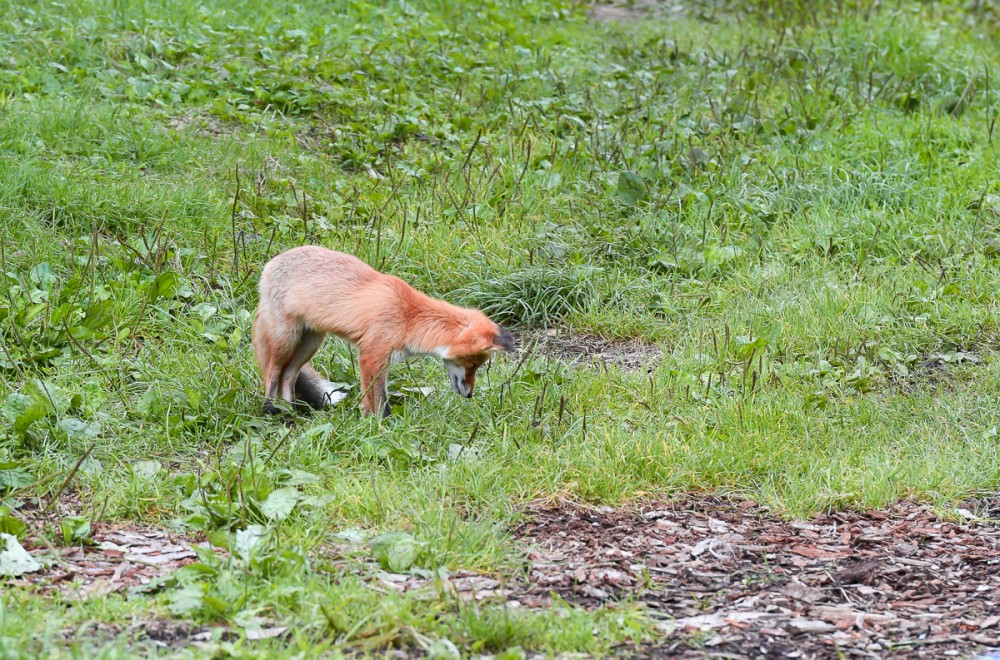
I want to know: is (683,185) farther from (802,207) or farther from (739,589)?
(739,589)

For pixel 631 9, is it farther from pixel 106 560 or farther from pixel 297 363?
pixel 106 560

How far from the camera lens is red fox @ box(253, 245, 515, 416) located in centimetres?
636

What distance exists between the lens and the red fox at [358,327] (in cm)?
636

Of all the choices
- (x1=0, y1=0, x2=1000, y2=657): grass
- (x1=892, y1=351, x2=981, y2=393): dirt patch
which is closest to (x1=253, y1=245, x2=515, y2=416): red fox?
(x1=0, y1=0, x2=1000, y2=657): grass

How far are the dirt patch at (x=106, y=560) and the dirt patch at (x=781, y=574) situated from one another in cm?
155

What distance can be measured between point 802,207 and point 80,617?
678 cm

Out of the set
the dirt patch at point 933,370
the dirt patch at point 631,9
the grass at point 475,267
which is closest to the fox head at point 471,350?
Answer: the grass at point 475,267

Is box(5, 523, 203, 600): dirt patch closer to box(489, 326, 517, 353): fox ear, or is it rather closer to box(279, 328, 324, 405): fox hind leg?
box(279, 328, 324, 405): fox hind leg

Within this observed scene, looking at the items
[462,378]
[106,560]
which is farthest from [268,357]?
[106,560]

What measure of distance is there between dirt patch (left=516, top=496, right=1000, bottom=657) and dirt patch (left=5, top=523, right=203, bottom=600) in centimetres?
155

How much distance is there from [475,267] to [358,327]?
2085 millimetres

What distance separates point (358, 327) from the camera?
641cm

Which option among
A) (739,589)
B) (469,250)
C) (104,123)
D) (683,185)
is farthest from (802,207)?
(104,123)

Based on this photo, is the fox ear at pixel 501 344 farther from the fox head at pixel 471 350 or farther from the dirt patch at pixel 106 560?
the dirt patch at pixel 106 560
